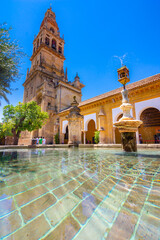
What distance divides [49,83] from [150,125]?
19398mm

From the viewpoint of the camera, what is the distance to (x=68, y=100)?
25.2 m

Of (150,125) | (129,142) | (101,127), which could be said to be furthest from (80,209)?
(150,125)

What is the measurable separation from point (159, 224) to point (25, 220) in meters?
0.86

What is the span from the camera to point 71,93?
1031 inches

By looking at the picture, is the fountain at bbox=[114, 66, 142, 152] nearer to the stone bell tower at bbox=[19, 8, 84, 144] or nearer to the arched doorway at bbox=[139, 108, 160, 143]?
the arched doorway at bbox=[139, 108, 160, 143]

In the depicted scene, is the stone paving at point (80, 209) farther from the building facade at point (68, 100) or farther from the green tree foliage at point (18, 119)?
the green tree foliage at point (18, 119)

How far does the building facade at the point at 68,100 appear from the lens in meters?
12.8

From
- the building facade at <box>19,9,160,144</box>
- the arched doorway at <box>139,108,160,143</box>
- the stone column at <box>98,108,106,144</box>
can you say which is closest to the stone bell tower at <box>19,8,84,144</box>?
the building facade at <box>19,9,160,144</box>

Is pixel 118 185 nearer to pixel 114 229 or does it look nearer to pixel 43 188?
pixel 114 229

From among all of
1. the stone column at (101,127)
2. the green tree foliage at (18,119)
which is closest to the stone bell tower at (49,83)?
the green tree foliage at (18,119)

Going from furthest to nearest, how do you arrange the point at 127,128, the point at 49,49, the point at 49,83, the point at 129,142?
the point at 49,49 < the point at 49,83 < the point at 129,142 < the point at 127,128

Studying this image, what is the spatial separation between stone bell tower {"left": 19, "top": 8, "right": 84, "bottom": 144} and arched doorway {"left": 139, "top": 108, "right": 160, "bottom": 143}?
46.8 feet

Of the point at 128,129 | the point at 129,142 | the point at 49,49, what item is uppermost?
the point at 49,49

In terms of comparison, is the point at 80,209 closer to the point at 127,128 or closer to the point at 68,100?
the point at 127,128
